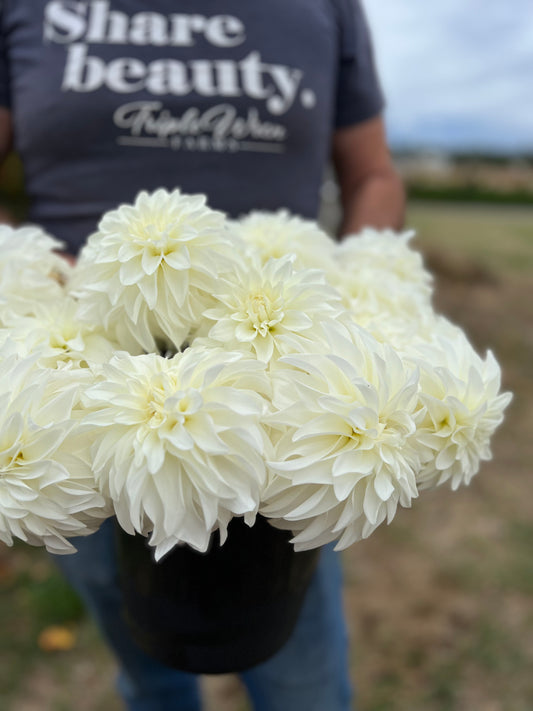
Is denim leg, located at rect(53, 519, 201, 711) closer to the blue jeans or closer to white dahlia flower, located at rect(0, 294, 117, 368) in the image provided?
the blue jeans

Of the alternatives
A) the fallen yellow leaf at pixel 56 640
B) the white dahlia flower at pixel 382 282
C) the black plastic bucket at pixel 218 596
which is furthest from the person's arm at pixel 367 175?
the fallen yellow leaf at pixel 56 640

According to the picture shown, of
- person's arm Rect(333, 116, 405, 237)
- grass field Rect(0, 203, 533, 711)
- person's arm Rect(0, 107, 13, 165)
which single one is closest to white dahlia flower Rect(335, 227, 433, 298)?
person's arm Rect(333, 116, 405, 237)

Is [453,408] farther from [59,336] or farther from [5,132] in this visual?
[5,132]

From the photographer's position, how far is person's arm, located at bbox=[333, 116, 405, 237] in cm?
126

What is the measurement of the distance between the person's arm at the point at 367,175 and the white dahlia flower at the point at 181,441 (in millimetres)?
802

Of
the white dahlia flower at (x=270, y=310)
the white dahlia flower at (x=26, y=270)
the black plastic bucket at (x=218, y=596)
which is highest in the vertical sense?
the white dahlia flower at (x=270, y=310)

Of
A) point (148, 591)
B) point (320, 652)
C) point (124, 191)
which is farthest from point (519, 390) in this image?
point (148, 591)

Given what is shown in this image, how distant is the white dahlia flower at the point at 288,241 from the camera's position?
28.6 inches

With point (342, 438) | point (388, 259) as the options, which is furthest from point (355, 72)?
point (342, 438)

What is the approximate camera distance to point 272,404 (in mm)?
537

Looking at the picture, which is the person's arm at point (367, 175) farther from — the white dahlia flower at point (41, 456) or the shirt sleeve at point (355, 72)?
the white dahlia flower at point (41, 456)

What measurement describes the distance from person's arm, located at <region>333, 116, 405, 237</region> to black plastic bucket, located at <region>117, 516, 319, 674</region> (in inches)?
28.9

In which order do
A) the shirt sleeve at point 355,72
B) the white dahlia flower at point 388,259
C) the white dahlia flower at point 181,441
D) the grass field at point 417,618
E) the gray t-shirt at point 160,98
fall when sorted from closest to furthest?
1. the white dahlia flower at point 181,441
2. the white dahlia flower at point 388,259
3. the gray t-shirt at point 160,98
4. the shirt sleeve at point 355,72
5. the grass field at point 417,618

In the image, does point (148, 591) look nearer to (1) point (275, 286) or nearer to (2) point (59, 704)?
(1) point (275, 286)
